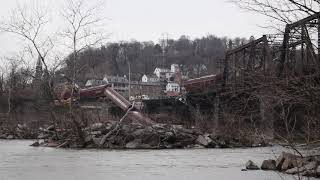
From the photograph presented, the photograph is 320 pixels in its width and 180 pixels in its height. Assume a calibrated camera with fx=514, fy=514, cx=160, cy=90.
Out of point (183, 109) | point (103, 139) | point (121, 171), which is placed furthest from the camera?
point (183, 109)

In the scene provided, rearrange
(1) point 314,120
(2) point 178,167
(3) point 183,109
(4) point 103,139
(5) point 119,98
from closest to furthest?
(1) point 314,120 < (2) point 178,167 < (4) point 103,139 < (5) point 119,98 < (3) point 183,109

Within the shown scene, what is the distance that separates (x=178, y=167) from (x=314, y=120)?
1024cm

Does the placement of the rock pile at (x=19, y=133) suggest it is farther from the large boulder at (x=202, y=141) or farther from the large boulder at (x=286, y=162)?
the large boulder at (x=286, y=162)

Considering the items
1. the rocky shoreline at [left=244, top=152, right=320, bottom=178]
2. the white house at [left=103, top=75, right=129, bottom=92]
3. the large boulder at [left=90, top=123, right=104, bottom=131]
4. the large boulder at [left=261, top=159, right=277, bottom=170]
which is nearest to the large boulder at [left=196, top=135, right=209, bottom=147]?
the large boulder at [left=90, top=123, right=104, bottom=131]

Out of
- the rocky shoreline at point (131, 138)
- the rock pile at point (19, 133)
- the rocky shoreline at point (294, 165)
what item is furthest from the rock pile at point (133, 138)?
the rock pile at point (19, 133)

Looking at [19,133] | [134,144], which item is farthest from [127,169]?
[19,133]

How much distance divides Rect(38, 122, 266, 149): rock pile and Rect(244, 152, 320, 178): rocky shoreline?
1593cm

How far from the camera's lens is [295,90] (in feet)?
38.5

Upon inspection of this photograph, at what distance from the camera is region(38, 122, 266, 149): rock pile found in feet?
118

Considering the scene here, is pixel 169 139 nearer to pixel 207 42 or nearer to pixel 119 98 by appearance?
pixel 119 98

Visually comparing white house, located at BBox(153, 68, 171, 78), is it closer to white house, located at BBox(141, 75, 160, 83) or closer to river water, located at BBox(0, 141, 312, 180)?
white house, located at BBox(141, 75, 160, 83)

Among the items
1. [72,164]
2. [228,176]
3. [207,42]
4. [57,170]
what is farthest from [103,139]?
[207,42]

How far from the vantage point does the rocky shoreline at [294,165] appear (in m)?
17.3

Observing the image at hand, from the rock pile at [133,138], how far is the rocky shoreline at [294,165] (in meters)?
15.9
